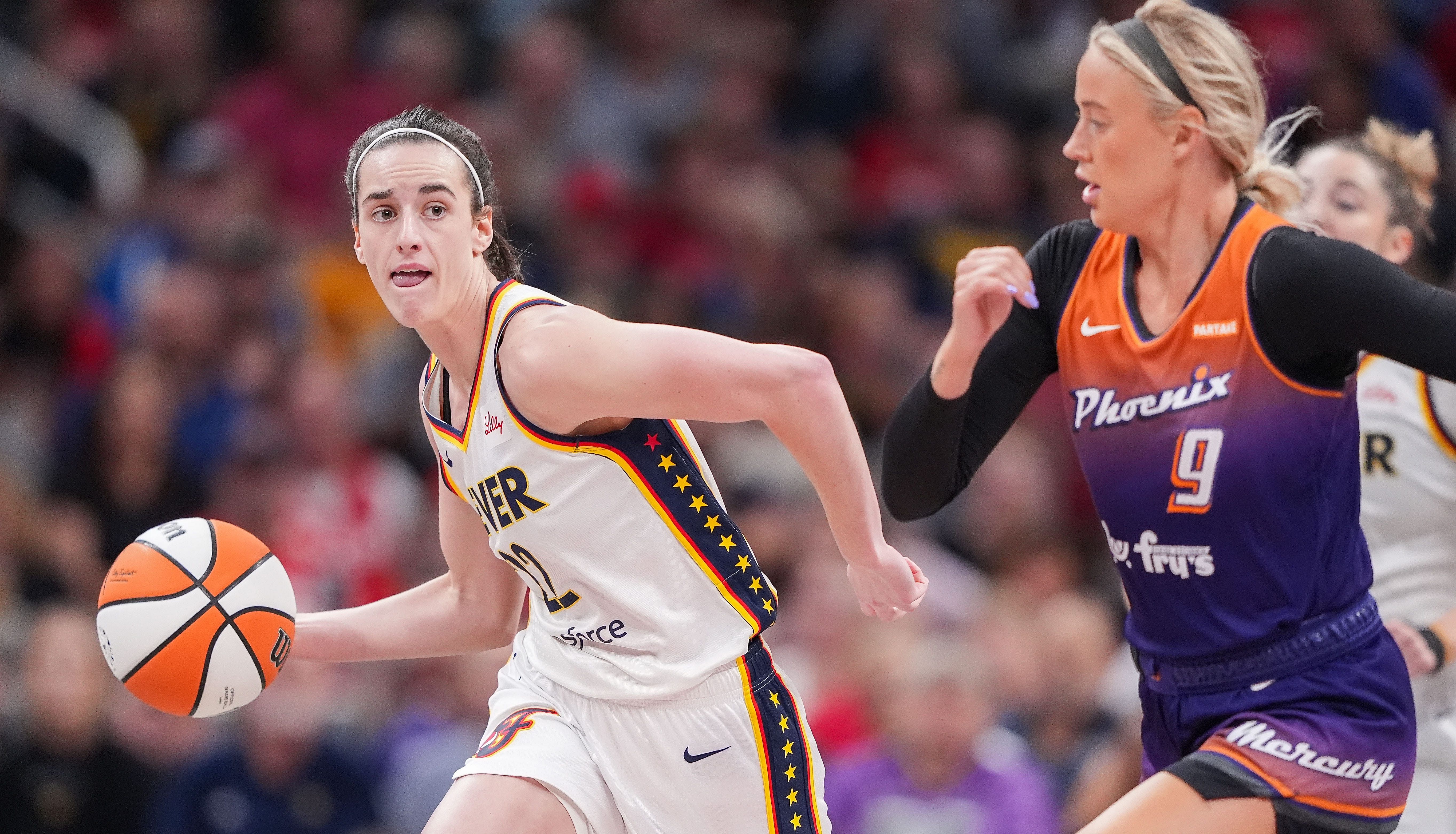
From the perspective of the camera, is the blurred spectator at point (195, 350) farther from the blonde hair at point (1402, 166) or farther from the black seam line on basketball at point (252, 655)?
the blonde hair at point (1402, 166)

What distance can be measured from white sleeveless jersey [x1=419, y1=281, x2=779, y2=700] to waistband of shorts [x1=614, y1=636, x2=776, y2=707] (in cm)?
3

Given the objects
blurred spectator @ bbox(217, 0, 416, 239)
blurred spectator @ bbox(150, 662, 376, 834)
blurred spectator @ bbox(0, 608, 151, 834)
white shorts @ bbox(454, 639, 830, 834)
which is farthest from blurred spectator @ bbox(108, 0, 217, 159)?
white shorts @ bbox(454, 639, 830, 834)

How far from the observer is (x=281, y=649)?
167 inches

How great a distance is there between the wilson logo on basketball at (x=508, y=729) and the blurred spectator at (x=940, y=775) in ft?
8.96

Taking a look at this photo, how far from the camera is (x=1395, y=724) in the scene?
3.62 metres

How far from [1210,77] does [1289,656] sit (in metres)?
1.28

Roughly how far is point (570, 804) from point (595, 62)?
834 centimetres

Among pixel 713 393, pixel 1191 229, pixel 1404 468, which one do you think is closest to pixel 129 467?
pixel 713 393

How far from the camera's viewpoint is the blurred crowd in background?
7371 millimetres

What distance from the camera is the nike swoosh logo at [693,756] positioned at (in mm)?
3961

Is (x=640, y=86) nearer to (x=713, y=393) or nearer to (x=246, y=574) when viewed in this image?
(x=246, y=574)

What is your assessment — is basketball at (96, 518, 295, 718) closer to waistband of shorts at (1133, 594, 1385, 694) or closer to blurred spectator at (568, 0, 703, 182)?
waistband of shorts at (1133, 594, 1385, 694)

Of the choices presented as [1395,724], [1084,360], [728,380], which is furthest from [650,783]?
[1395,724]

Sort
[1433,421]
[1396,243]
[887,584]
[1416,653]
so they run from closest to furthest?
[887,584], [1416,653], [1433,421], [1396,243]
